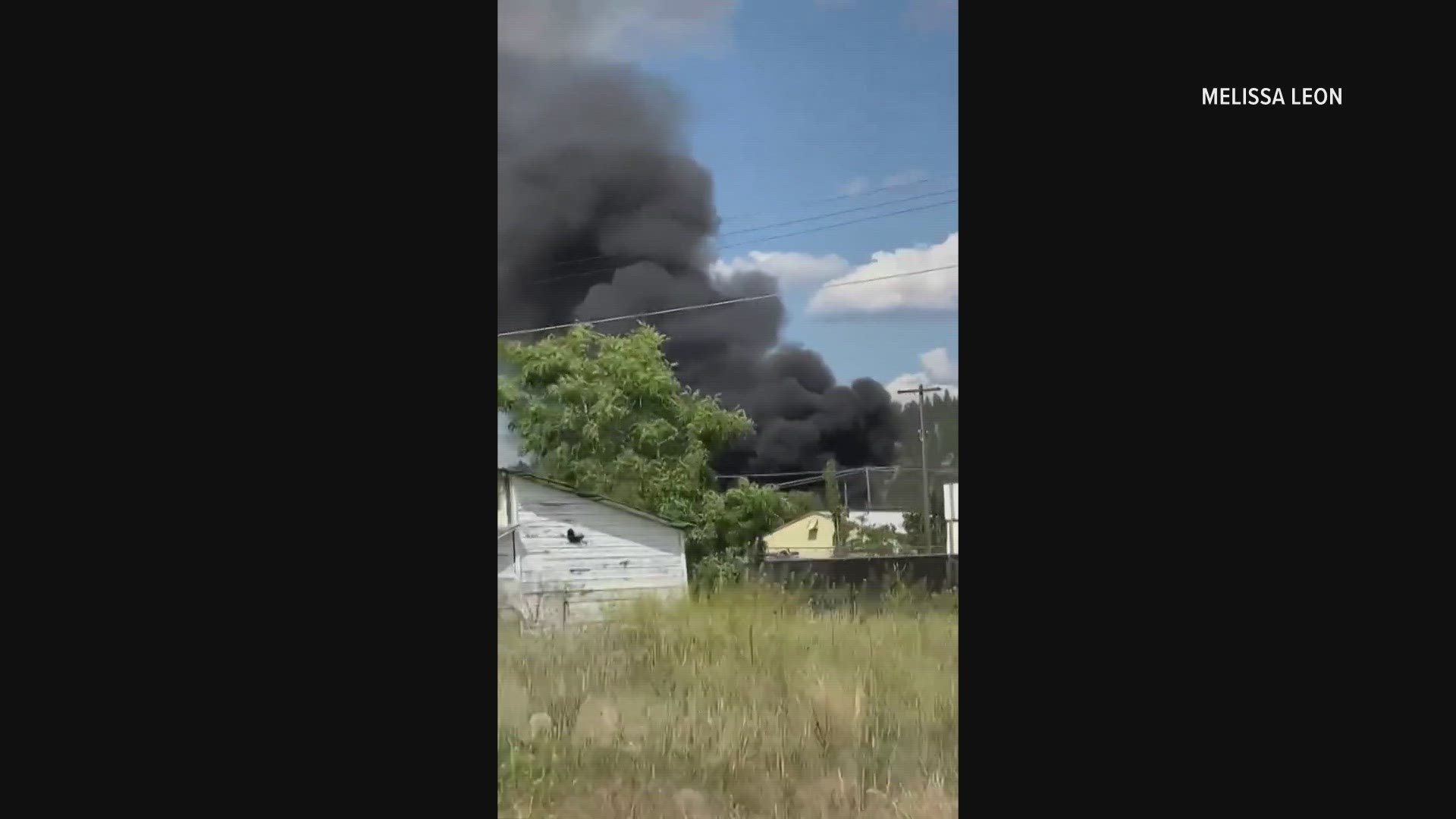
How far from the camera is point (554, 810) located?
1.86 m

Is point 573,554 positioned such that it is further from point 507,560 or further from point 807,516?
point 807,516

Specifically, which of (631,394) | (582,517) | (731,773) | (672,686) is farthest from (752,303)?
(731,773)

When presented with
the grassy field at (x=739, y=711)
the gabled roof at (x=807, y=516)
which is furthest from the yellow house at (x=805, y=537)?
the grassy field at (x=739, y=711)

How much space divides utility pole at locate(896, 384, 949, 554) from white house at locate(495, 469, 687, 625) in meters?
0.54

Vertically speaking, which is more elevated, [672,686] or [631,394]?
[631,394]

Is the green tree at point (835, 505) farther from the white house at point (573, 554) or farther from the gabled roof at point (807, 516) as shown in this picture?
the white house at point (573, 554)

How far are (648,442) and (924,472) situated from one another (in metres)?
0.62

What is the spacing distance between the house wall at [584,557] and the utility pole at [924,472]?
1.79 ft

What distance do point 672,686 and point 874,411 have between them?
753 millimetres

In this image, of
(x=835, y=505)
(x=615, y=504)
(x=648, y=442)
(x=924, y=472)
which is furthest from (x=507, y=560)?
(x=924, y=472)

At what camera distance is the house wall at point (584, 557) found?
202 cm

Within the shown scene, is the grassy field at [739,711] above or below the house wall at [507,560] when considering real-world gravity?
below
